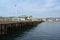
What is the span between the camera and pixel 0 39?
27.4 meters

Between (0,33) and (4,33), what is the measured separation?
0.93 meters

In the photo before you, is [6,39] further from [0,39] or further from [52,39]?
[52,39]

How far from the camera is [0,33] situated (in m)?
30.0

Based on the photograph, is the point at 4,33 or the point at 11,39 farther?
the point at 4,33

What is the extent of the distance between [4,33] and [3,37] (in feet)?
6.51

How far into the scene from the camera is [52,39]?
2791cm

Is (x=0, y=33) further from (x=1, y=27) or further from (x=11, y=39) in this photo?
(x=11, y=39)

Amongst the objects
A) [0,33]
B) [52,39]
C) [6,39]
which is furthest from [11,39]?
[52,39]

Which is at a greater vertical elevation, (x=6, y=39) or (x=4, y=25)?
(x=4, y=25)

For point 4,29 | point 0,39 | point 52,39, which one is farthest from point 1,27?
point 52,39

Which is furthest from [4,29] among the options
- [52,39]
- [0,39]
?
[52,39]

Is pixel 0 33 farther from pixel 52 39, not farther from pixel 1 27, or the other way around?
pixel 52 39

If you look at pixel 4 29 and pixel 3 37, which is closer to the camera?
pixel 3 37

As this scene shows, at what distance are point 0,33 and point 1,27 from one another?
111cm
